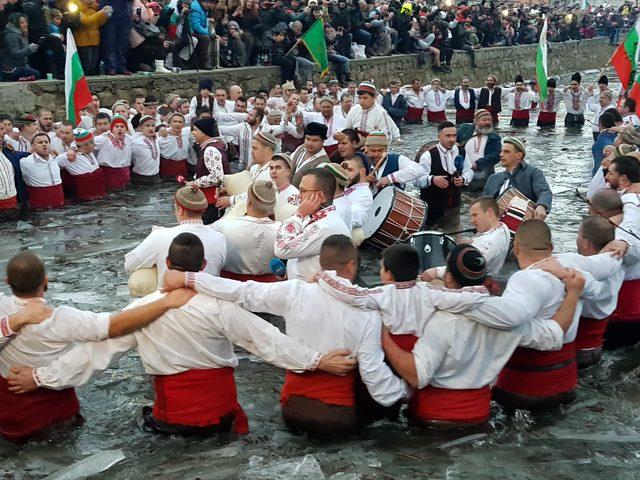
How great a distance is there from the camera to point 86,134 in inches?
453

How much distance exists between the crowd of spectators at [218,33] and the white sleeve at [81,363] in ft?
38.0

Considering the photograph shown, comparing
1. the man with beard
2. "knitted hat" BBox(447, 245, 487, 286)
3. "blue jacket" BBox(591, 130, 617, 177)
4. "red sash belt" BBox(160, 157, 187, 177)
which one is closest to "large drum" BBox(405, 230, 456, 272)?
"knitted hat" BBox(447, 245, 487, 286)

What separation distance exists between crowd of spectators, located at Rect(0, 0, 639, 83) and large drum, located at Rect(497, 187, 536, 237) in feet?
33.1

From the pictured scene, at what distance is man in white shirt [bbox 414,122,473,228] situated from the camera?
970 centimetres

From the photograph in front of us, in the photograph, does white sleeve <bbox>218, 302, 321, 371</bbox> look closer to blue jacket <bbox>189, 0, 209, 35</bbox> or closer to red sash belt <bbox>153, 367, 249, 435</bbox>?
red sash belt <bbox>153, 367, 249, 435</bbox>

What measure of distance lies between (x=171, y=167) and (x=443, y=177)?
17.1ft

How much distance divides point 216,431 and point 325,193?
1887 millimetres

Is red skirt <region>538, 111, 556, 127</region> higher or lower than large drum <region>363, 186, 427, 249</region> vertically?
lower

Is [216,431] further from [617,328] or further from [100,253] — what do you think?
[100,253]

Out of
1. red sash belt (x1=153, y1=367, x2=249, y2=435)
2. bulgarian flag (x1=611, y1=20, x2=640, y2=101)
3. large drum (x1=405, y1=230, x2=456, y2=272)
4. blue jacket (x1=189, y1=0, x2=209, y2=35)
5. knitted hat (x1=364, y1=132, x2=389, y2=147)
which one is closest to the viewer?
red sash belt (x1=153, y1=367, x2=249, y2=435)

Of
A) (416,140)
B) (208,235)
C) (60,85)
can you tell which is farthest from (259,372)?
(416,140)

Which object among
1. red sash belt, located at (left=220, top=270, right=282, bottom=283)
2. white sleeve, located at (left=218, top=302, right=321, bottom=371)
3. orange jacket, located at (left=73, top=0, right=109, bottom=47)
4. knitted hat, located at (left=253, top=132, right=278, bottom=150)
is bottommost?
red sash belt, located at (left=220, top=270, right=282, bottom=283)

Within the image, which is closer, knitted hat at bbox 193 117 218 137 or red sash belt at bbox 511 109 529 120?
knitted hat at bbox 193 117 218 137

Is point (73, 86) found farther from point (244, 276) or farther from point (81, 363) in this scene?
point (81, 363)
